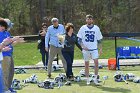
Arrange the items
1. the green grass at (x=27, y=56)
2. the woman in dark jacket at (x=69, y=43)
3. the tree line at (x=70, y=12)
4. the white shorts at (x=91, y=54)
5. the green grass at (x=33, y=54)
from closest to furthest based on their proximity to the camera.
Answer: the white shorts at (x=91, y=54) → the woman in dark jacket at (x=69, y=43) → the green grass at (x=27, y=56) → the green grass at (x=33, y=54) → the tree line at (x=70, y=12)

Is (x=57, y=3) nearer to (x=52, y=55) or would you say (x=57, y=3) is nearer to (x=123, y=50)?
(x=123, y=50)

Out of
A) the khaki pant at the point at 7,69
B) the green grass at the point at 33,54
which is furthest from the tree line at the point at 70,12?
the khaki pant at the point at 7,69

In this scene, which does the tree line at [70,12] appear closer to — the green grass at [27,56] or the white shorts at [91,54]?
the green grass at [27,56]

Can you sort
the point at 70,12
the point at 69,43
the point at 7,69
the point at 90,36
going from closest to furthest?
1. the point at 7,69
2. the point at 90,36
3. the point at 69,43
4. the point at 70,12

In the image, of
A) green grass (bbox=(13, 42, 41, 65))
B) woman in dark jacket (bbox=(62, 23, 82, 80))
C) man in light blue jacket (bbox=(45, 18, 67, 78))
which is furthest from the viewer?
green grass (bbox=(13, 42, 41, 65))

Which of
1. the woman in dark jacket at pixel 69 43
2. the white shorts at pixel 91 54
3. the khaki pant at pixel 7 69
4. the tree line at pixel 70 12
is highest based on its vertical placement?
the tree line at pixel 70 12

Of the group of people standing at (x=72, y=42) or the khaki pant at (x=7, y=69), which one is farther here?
the group of people standing at (x=72, y=42)

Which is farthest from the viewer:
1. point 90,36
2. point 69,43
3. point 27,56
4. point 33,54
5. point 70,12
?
point 70,12

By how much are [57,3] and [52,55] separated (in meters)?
29.8

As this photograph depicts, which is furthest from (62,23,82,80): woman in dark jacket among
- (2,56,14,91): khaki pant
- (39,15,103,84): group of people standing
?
(2,56,14,91): khaki pant

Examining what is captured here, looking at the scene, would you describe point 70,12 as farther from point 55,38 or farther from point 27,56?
point 55,38

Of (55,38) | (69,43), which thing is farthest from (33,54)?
(69,43)

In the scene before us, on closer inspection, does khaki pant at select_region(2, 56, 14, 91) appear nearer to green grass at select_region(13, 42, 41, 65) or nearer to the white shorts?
the white shorts

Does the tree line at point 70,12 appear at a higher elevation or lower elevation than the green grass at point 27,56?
higher
